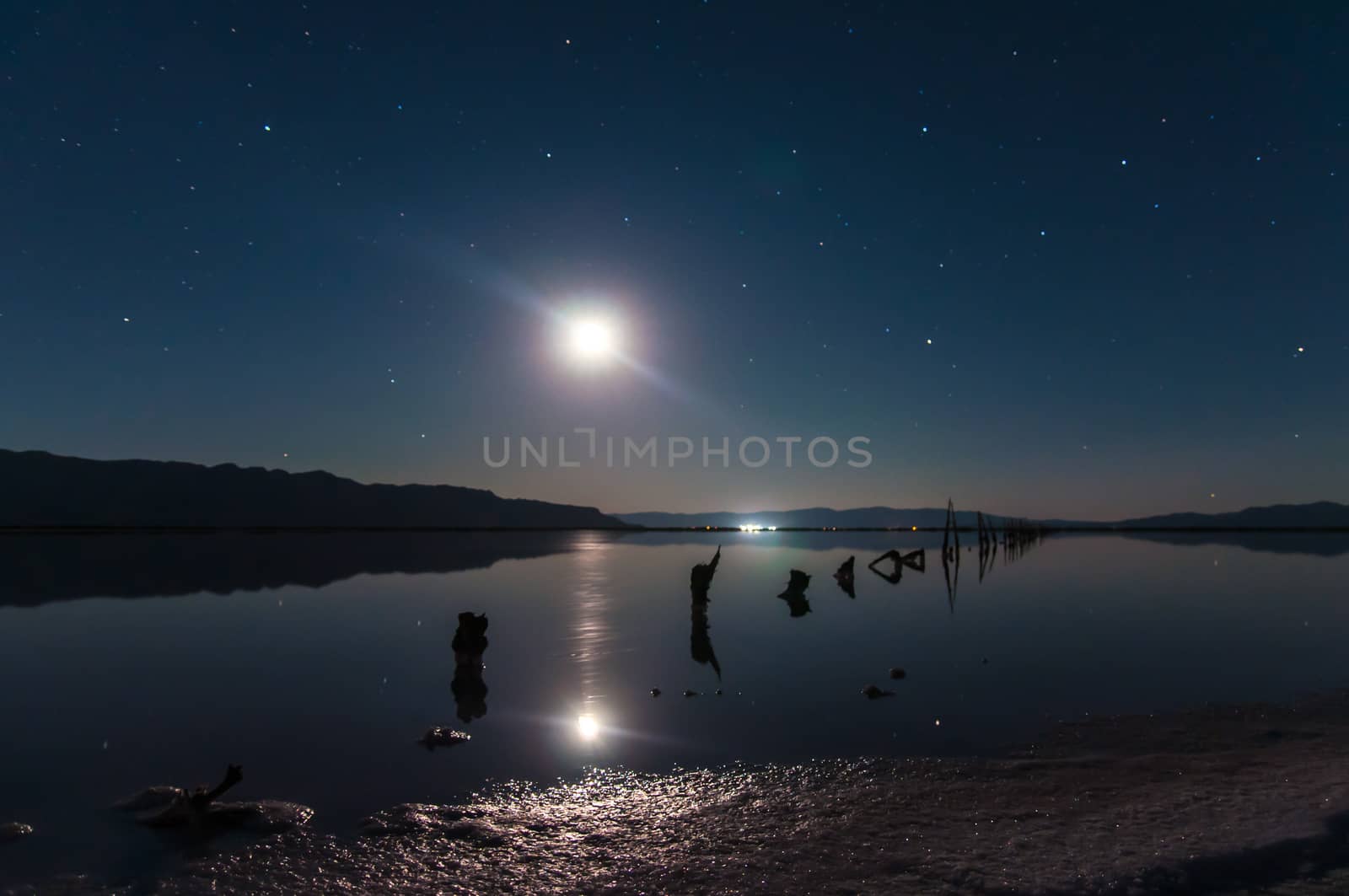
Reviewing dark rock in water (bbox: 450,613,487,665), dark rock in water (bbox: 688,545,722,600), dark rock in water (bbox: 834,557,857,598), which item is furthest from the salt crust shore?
→ dark rock in water (bbox: 834,557,857,598)

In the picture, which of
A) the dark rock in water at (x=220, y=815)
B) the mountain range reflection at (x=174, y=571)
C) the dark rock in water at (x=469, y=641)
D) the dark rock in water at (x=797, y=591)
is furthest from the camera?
the mountain range reflection at (x=174, y=571)

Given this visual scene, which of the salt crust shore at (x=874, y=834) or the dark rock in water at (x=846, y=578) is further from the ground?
the salt crust shore at (x=874, y=834)

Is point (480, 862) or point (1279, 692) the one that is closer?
point (480, 862)

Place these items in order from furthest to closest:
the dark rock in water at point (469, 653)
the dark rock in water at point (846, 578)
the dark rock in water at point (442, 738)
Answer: the dark rock in water at point (846, 578)
the dark rock in water at point (469, 653)
the dark rock in water at point (442, 738)

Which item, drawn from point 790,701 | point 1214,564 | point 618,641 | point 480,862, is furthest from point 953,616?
point 1214,564

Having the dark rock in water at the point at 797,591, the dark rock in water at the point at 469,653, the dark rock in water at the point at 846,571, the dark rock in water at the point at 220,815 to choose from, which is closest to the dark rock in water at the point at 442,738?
the dark rock in water at the point at 220,815

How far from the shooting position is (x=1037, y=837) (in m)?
6.69

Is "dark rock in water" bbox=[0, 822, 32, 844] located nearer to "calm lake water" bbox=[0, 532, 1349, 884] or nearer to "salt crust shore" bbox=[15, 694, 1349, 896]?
"calm lake water" bbox=[0, 532, 1349, 884]

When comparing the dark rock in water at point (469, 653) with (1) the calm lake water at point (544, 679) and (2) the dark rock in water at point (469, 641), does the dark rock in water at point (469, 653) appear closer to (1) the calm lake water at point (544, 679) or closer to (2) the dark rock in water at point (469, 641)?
(2) the dark rock in water at point (469, 641)

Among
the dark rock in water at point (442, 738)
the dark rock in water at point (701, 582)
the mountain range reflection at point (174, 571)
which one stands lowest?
the mountain range reflection at point (174, 571)

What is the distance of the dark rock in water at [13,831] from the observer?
747 cm

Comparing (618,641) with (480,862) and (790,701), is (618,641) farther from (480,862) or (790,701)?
(480,862)

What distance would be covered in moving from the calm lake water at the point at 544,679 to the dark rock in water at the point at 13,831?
27cm

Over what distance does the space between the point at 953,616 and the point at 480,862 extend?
22625mm
